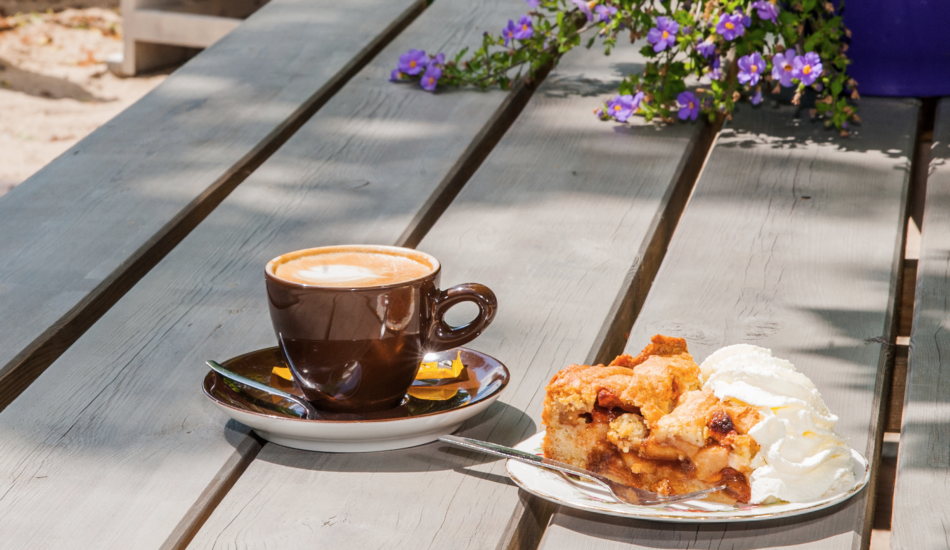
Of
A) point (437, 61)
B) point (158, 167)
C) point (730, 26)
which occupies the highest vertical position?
point (730, 26)

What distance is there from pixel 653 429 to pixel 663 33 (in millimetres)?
1074

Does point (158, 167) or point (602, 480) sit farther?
point (158, 167)

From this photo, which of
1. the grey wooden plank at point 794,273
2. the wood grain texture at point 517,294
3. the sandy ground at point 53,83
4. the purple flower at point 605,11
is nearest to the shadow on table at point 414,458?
the wood grain texture at point 517,294

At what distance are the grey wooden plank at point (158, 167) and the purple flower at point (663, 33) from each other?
66 centimetres

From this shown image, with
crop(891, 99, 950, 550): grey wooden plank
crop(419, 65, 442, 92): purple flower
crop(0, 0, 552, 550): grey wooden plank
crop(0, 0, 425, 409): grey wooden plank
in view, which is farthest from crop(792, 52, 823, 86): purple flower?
crop(0, 0, 425, 409): grey wooden plank

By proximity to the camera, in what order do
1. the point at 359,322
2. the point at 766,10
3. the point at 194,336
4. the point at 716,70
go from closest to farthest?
1. the point at 359,322
2. the point at 194,336
3. the point at 766,10
4. the point at 716,70

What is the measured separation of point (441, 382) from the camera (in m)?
1.05

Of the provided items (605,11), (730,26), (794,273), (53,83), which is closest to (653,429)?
(794,273)

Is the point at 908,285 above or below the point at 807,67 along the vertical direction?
below

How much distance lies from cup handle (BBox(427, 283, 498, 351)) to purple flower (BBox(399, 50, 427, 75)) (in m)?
1.12

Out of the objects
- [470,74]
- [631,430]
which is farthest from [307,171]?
[631,430]

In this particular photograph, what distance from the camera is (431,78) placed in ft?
6.63

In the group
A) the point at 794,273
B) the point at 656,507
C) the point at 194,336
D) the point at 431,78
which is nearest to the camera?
the point at 656,507

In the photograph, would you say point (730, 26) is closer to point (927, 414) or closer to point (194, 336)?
point (927, 414)
